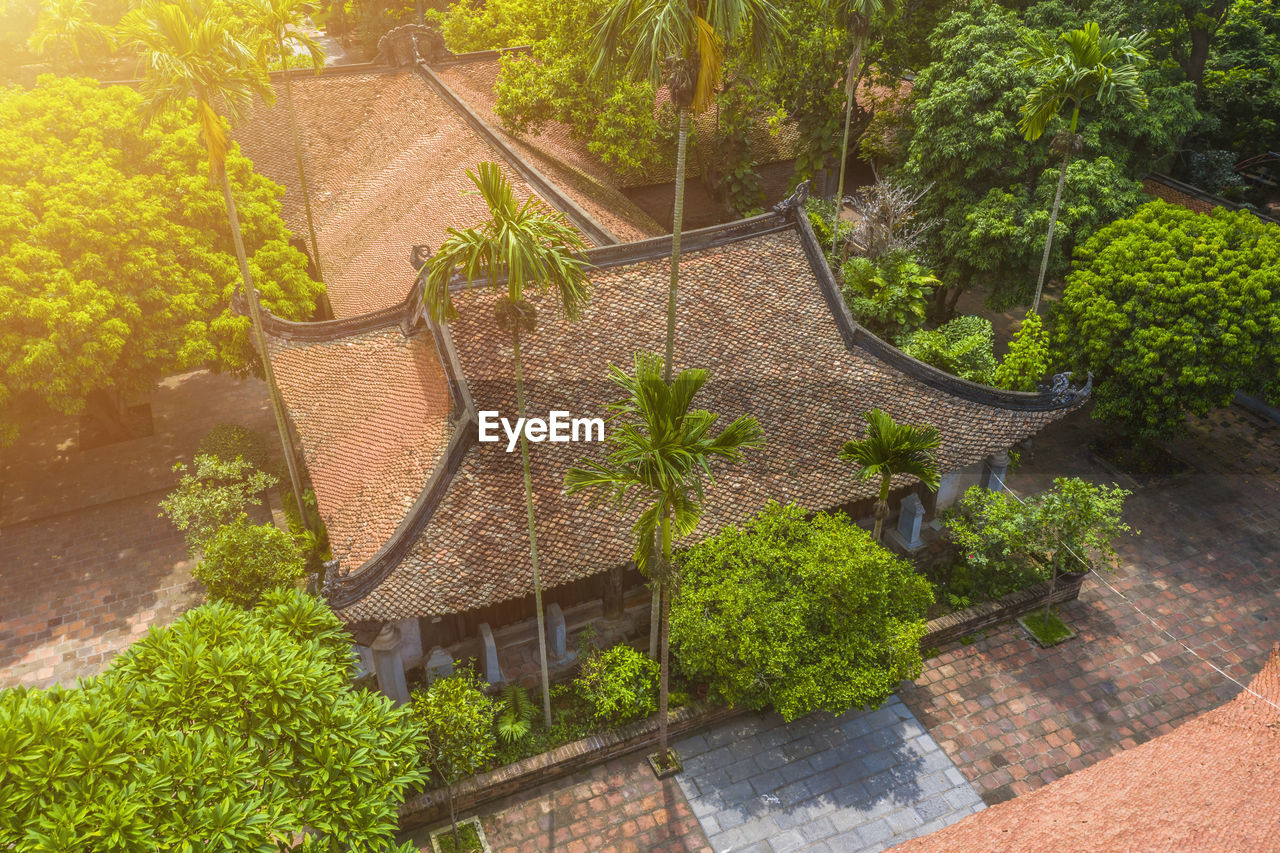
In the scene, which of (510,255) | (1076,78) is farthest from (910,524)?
(510,255)

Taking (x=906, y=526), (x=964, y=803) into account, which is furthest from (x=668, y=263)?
(x=964, y=803)

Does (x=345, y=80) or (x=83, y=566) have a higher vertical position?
(x=345, y=80)

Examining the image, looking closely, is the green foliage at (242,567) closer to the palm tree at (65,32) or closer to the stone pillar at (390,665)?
the stone pillar at (390,665)

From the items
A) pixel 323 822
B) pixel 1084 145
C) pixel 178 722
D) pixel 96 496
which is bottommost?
pixel 96 496

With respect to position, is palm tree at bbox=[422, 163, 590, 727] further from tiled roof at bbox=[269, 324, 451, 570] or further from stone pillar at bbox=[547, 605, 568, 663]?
stone pillar at bbox=[547, 605, 568, 663]

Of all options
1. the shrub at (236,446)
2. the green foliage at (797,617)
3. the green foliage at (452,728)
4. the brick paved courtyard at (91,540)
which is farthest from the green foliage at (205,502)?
the green foliage at (797,617)

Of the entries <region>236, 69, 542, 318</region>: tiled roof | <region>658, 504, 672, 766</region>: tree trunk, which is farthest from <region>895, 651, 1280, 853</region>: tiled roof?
<region>236, 69, 542, 318</region>: tiled roof

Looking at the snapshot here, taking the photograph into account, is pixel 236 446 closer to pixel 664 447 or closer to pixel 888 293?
pixel 664 447

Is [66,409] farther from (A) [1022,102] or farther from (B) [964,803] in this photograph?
(A) [1022,102]
